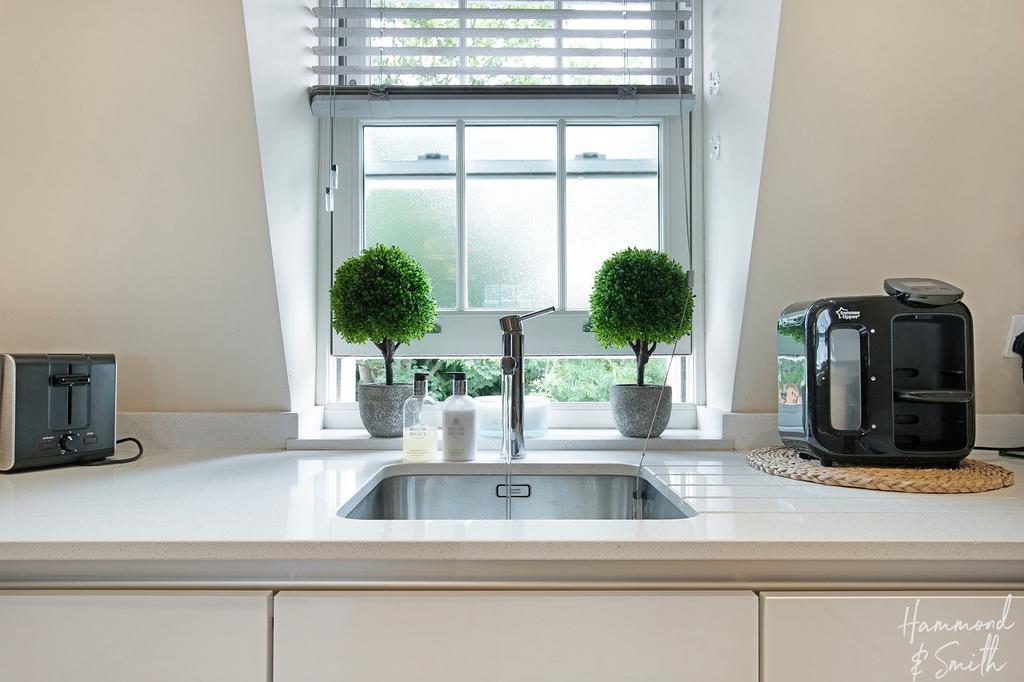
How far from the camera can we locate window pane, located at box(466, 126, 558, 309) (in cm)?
172

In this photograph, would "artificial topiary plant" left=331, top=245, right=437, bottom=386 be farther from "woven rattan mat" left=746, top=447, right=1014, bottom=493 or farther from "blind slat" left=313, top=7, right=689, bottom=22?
"woven rattan mat" left=746, top=447, right=1014, bottom=493

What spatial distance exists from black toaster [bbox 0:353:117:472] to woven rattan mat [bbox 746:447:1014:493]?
52.9 inches

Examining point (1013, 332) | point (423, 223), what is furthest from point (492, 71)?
point (1013, 332)

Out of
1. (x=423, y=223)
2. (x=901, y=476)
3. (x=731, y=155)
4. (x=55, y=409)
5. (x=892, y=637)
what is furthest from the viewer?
(x=423, y=223)

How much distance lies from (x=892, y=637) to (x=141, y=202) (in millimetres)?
1537

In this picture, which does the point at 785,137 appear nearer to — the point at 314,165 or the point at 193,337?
the point at 314,165

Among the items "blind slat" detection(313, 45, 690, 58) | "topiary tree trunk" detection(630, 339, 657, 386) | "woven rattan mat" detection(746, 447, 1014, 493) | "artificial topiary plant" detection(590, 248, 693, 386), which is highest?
"blind slat" detection(313, 45, 690, 58)

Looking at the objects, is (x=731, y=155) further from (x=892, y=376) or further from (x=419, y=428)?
(x=419, y=428)

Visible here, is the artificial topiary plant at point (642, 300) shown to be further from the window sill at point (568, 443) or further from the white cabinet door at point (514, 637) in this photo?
the white cabinet door at point (514, 637)

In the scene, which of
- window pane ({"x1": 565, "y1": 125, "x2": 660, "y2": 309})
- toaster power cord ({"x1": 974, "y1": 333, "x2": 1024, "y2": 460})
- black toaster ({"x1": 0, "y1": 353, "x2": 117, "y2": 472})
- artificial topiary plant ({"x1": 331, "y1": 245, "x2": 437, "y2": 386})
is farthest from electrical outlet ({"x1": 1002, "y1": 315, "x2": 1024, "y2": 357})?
black toaster ({"x1": 0, "y1": 353, "x2": 117, "y2": 472})

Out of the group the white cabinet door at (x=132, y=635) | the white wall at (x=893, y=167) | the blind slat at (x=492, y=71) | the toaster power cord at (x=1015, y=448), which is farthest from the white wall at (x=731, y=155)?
the white cabinet door at (x=132, y=635)

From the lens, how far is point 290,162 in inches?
59.9

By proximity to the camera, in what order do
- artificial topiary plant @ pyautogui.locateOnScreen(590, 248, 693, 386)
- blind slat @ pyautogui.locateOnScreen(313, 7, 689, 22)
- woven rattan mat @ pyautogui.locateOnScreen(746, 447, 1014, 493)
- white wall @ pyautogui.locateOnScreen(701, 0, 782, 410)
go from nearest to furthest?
1. woven rattan mat @ pyautogui.locateOnScreen(746, 447, 1014, 493)
2. white wall @ pyautogui.locateOnScreen(701, 0, 782, 410)
3. artificial topiary plant @ pyautogui.locateOnScreen(590, 248, 693, 386)
4. blind slat @ pyautogui.locateOnScreen(313, 7, 689, 22)

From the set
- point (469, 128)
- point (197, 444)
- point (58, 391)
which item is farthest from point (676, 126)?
point (58, 391)
